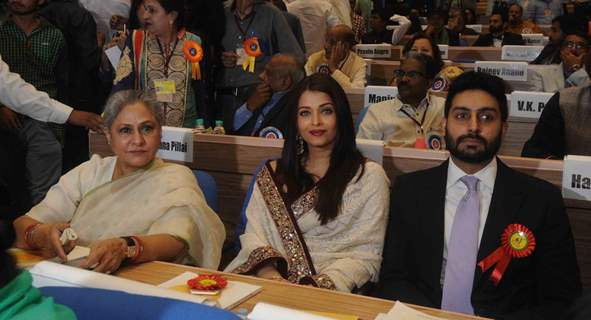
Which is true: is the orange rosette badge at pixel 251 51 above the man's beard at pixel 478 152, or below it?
above

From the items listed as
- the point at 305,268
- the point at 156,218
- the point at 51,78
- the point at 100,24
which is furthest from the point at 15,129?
the point at 305,268

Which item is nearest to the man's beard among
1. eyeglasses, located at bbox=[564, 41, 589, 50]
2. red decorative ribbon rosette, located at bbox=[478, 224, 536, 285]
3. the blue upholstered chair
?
red decorative ribbon rosette, located at bbox=[478, 224, 536, 285]

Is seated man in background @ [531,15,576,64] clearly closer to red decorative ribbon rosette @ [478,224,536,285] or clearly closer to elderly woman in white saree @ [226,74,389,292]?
elderly woman in white saree @ [226,74,389,292]

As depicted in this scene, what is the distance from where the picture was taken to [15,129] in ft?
13.1

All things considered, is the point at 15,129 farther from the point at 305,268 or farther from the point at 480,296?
the point at 480,296

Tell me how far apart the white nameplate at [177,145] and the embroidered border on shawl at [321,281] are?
1006mm

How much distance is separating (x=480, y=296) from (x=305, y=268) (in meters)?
0.62

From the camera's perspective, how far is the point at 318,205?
8.53ft

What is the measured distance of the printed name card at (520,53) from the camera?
6730mm

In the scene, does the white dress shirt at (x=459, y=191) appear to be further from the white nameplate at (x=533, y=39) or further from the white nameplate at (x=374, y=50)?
the white nameplate at (x=533, y=39)

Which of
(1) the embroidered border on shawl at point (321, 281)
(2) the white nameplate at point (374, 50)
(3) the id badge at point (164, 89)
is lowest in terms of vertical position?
(1) the embroidered border on shawl at point (321, 281)

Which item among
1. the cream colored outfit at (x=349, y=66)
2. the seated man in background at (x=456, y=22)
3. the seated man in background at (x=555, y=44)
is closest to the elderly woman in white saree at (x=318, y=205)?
the cream colored outfit at (x=349, y=66)

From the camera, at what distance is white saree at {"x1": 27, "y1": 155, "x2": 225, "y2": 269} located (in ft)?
8.25

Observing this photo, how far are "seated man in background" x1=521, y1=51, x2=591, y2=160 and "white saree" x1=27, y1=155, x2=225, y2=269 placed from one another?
1.73 metres
